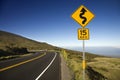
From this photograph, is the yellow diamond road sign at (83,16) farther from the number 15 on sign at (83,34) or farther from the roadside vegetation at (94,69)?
the roadside vegetation at (94,69)

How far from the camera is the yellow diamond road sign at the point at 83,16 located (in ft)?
25.8

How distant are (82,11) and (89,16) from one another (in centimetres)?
45

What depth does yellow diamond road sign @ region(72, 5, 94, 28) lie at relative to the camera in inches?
310

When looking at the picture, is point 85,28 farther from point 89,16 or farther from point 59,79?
point 59,79

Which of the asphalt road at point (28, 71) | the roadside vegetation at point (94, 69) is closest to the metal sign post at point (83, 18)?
the roadside vegetation at point (94, 69)

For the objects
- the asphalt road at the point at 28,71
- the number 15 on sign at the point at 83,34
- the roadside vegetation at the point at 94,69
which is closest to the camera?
the number 15 on sign at the point at 83,34

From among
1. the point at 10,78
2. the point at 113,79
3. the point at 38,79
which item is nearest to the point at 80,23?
the point at 38,79

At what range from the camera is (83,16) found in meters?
7.96

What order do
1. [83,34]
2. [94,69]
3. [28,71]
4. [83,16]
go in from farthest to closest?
[94,69] → [28,71] → [83,16] → [83,34]

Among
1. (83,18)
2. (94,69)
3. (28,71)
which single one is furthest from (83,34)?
(94,69)

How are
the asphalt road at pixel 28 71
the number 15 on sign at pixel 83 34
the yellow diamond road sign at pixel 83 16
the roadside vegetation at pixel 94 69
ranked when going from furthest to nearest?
1. the roadside vegetation at pixel 94 69
2. the asphalt road at pixel 28 71
3. the yellow diamond road sign at pixel 83 16
4. the number 15 on sign at pixel 83 34

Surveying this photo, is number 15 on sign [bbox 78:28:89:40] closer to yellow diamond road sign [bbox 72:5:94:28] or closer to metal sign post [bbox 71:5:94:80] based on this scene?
metal sign post [bbox 71:5:94:80]

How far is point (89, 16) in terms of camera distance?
787 cm

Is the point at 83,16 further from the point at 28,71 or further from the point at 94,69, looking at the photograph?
the point at 94,69
